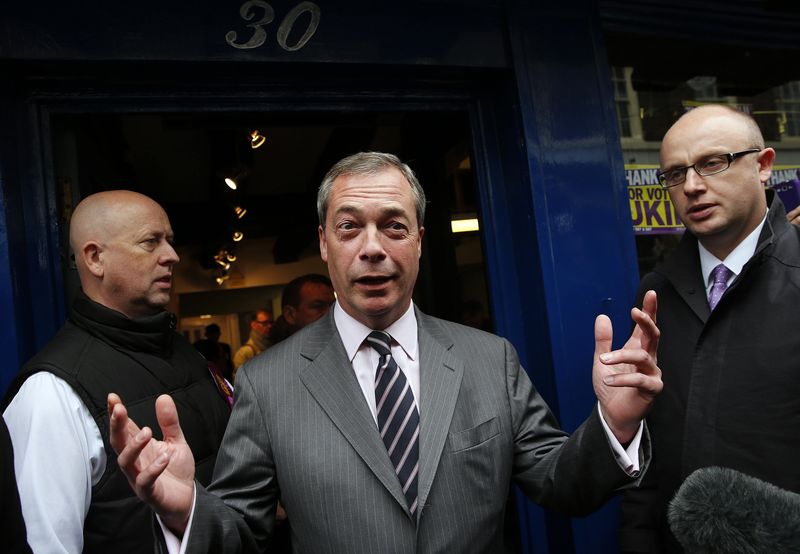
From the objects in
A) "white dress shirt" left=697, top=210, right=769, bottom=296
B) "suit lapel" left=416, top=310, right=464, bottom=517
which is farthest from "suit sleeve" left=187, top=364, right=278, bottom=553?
"white dress shirt" left=697, top=210, right=769, bottom=296

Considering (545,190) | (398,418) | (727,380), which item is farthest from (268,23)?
(727,380)

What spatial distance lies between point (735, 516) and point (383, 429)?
1023 mm

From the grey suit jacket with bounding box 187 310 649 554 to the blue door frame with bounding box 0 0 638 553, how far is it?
0.97m

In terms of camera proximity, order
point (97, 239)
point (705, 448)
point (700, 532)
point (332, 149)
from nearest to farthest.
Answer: point (700, 532) → point (705, 448) → point (97, 239) → point (332, 149)

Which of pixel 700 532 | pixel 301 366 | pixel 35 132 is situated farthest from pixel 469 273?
pixel 700 532

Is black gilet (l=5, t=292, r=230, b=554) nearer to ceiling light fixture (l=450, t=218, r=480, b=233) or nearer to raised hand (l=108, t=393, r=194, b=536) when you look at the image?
raised hand (l=108, t=393, r=194, b=536)

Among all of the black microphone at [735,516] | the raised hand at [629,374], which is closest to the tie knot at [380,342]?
the raised hand at [629,374]

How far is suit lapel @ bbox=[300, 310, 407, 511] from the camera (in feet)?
6.04

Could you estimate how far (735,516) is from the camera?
45.6 inches

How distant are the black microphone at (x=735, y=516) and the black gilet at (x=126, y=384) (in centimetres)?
176

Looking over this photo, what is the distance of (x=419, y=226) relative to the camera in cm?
223

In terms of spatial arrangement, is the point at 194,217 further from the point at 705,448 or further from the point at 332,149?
the point at 705,448

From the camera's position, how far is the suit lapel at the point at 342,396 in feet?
6.04

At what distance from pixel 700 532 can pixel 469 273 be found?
8.80 ft
